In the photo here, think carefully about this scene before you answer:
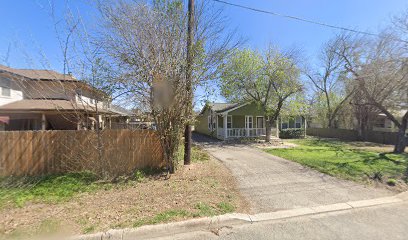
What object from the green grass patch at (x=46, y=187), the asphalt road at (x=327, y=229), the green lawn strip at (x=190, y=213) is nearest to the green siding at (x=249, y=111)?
the green grass patch at (x=46, y=187)

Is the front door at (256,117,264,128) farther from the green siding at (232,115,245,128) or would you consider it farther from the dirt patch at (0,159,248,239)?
the dirt patch at (0,159,248,239)

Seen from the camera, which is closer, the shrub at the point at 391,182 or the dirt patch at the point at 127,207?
the dirt patch at the point at 127,207

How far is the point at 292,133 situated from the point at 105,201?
79.1 ft

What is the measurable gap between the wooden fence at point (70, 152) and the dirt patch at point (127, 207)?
1.27 metres

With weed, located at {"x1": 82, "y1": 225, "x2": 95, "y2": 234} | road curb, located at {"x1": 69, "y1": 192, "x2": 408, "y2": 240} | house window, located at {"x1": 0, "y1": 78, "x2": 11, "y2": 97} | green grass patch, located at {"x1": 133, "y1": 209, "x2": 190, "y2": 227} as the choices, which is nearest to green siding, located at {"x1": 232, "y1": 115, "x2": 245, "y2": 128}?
road curb, located at {"x1": 69, "y1": 192, "x2": 408, "y2": 240}

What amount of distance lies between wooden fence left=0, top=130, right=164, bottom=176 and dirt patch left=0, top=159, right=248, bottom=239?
1.27 metres

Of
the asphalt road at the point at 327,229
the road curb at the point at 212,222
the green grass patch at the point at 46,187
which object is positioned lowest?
the asphalt road at the point at 327,229

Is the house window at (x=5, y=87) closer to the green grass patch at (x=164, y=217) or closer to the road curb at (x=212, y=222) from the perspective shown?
the road curb at (x=212, y=222)

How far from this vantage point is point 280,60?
60.1 feet

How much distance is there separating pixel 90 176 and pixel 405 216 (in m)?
8.07

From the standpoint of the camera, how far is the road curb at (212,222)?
379 centimetres

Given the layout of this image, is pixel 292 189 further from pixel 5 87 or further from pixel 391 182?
pixel 5 87

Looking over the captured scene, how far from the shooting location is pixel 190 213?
4.55 meters

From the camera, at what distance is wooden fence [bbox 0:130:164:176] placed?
6793 millimetres
